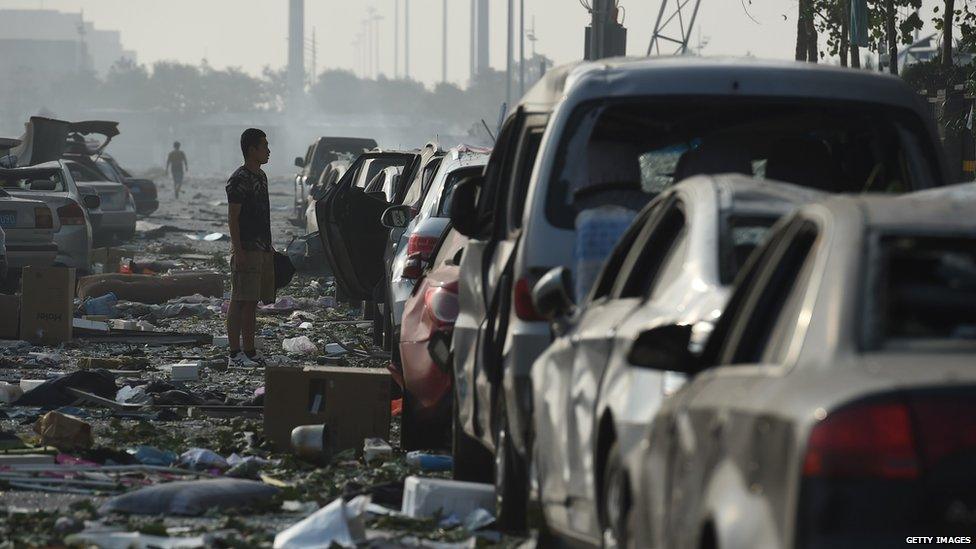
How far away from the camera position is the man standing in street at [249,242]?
583 inches

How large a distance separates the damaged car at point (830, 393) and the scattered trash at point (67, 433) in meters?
5.79

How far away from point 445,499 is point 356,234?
1000 cm

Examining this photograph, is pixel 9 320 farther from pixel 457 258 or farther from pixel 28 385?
pixel 457 258

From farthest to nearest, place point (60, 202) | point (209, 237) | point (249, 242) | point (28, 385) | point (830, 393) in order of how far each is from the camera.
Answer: point (209, 237) < point (60, 202) < point (249, 242) < point (28, 385) < point (830, 393)

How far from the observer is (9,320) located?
17656 mm

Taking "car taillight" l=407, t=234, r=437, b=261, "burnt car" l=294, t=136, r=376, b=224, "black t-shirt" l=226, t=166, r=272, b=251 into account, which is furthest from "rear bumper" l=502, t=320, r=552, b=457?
"burnt car" l=294, t=136, r=376, b=224

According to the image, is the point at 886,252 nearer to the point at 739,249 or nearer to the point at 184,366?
the point at 739,249

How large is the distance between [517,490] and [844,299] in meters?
4.04

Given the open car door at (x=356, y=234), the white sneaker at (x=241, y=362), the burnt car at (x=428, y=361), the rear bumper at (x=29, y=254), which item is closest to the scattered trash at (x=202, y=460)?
the burnt car at (x=428, y=361)

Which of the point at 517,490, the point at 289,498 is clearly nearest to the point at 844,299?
the point at 517,490

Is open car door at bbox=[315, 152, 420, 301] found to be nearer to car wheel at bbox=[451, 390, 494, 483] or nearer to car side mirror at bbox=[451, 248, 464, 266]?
car side mirror at bbox=[451, 248, 464, 266]

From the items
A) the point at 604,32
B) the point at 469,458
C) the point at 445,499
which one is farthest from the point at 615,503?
the point at 604,32

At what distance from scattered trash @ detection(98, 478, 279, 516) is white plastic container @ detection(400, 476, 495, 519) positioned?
85 centimetres

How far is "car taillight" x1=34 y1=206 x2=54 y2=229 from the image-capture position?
2152cm
